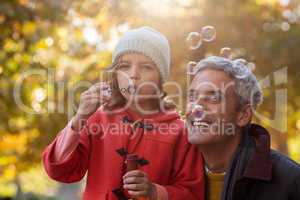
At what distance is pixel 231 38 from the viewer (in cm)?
930

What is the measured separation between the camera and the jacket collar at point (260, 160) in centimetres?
273

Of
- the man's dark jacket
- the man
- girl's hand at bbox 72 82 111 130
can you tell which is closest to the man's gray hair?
the man

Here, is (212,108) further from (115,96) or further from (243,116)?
(115,96)

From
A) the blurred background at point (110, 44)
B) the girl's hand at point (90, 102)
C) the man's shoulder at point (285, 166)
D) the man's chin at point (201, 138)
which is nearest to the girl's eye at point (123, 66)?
the girl's hand at point (90, 102)

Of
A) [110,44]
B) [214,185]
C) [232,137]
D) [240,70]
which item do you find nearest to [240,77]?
[240,70]

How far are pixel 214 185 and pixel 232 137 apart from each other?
0.88 feet

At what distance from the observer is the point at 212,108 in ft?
9.73

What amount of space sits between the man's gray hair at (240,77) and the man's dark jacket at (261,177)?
0.97 ft

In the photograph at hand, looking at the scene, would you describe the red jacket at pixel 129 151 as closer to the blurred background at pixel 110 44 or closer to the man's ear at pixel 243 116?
the man's ear at pixel 243 116

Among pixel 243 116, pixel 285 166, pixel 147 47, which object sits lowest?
pixel 285 166

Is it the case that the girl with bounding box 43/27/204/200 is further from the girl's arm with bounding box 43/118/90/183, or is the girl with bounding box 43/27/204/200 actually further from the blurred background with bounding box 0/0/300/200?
the blurred background with bounding box 0/0/300/200

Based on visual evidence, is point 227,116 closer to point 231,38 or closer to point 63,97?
point 231,38

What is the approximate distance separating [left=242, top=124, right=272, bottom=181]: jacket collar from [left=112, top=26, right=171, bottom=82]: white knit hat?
66cm

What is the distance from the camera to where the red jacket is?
2961 millimetres
